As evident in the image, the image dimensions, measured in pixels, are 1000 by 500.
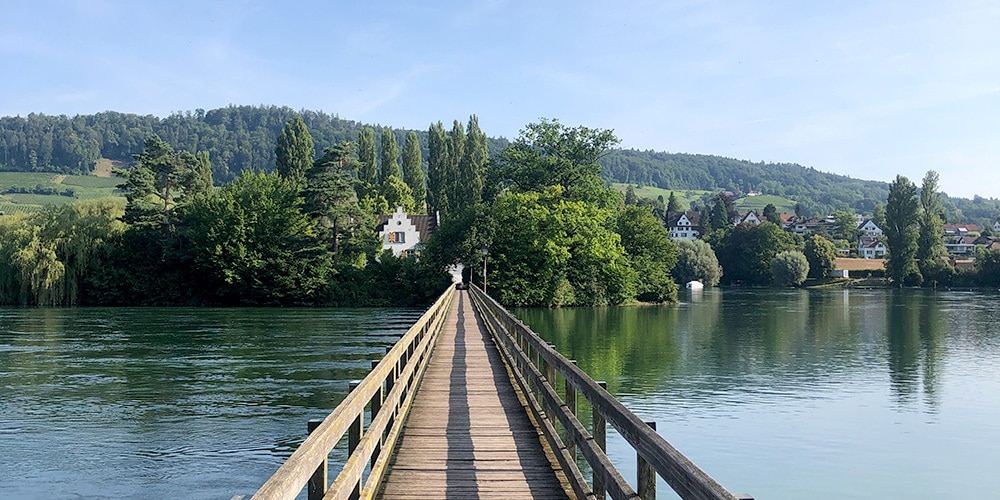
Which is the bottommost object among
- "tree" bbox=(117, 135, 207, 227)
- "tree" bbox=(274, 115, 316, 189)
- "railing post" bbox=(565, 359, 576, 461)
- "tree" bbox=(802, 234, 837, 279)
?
"railing post" bbox=(565, 359, 576, 461)

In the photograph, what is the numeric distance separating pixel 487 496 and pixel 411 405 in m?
5.17

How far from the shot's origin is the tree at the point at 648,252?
2904 inches

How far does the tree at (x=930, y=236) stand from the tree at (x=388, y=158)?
62.8 meters

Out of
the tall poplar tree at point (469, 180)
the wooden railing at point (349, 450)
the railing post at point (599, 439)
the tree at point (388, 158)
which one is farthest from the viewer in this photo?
the tree at point (388, 158)

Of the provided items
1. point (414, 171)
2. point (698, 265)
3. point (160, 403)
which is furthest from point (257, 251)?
point (698, 265)

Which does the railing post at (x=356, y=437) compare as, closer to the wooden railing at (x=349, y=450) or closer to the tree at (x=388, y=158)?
the wooden railing at (x=349, y=450)

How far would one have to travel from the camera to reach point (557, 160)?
243 feet

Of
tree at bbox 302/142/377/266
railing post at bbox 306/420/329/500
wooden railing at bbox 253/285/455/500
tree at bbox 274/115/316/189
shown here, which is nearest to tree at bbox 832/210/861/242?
tree at bbox 274/115/316/189

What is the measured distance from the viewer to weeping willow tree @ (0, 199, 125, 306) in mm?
60500

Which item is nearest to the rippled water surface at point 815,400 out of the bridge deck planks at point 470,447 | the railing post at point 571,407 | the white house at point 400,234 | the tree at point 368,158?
the bridge deck planks at point 470,447

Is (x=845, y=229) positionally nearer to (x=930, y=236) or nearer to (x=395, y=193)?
Answer: (x=930, y=236)

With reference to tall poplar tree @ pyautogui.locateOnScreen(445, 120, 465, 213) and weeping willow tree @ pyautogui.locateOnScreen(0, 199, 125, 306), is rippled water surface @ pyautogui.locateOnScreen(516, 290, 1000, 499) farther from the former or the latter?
tall poplar tree @ pyautogui.locateOnScreen(445, 120, 465, 213)

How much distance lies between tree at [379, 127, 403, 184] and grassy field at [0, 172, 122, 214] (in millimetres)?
55998

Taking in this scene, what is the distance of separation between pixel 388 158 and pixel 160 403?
3252 inches
